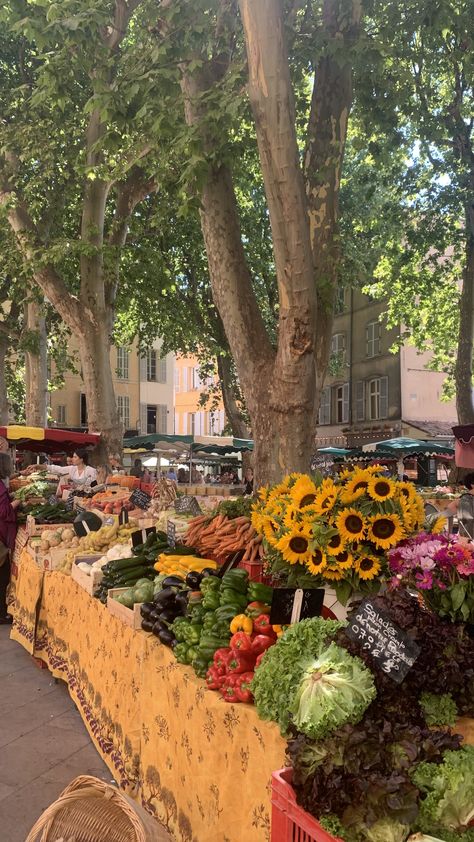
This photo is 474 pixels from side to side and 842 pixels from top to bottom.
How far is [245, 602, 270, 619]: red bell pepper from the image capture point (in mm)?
3230

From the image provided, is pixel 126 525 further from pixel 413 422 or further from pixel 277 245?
pixel 413 422

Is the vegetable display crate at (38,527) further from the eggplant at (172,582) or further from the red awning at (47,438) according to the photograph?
the red awning at (47,438)

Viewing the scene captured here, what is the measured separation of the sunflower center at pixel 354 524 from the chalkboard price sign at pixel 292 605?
0.35 meters

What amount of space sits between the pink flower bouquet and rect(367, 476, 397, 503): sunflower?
0.38 meters

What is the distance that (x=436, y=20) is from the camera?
6012 mm

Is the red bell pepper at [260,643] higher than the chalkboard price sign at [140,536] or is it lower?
lower

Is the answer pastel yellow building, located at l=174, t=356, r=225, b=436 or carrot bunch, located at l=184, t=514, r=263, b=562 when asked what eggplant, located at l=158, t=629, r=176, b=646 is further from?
pastel yellow building, located at l=174, t=356, r=225, b=436

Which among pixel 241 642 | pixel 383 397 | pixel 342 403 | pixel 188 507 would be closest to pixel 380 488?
pixel 241 642

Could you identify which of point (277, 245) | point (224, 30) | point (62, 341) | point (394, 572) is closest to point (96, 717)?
point (394, 572)

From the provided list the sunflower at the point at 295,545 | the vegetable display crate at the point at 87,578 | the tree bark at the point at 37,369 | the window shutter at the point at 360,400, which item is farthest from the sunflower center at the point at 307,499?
the window shutter at the point at 360,400

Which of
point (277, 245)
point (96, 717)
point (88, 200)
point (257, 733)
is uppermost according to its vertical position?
point (88, 200)

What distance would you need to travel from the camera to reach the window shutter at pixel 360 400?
37.8 meters

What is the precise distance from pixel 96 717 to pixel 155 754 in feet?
3.73

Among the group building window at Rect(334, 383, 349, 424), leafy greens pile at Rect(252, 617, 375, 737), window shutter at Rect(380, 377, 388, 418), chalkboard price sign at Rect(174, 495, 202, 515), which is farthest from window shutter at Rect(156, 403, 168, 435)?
leafy greens pile at Rect(252, 617, 375, 737)
